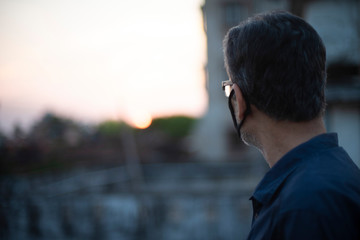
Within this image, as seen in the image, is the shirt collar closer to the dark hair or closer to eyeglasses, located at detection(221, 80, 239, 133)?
the dark hair

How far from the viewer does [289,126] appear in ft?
3.67

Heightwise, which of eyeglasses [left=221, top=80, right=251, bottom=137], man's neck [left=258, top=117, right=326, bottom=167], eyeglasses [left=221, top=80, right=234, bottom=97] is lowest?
man's neck [left=258, top=117, right=326, bottom=167]

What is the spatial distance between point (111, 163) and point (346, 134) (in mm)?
16066

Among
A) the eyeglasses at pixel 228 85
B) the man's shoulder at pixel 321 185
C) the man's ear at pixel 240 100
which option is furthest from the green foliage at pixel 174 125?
the man's shoulder at pixel 321 185

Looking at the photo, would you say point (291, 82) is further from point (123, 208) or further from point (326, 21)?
point (123, 208)

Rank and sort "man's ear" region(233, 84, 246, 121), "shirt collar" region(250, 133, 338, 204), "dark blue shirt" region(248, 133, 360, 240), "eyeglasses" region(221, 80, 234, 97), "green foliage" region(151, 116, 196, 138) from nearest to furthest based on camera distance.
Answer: "dark blue shirt" region(248, 133, 360, 240) < "shirt collar" region(250, 133, 338, 204) < "man's ear" region(233, 84, 246, 121) < "eyeglasses" region(221, 80, 234, 97) < "green foliage" region(151, 116, 196, 138)

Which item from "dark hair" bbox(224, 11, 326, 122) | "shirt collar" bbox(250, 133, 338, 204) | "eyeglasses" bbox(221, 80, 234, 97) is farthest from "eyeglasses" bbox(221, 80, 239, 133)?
"shirt collar" bbox(250, 133, 338, 204)

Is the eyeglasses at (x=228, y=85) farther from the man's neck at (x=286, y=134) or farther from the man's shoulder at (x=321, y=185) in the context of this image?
the man's shoulder at (x=321, y=185)

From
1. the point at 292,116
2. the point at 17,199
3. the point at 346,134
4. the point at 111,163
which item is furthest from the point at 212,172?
the point at 292,116

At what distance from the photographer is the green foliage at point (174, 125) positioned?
94.2ft

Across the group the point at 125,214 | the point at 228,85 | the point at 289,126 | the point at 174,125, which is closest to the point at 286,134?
the point at 289,126

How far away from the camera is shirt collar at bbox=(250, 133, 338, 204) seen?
1.04m

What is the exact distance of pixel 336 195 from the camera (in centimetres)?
88

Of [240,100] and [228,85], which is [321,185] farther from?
[228,85]
